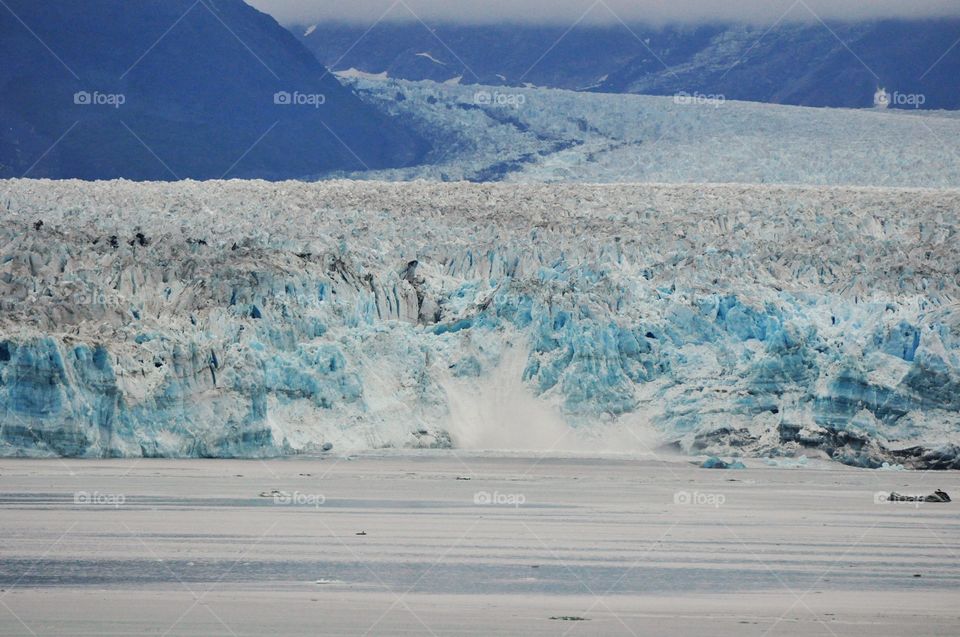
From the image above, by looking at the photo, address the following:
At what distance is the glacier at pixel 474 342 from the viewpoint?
19.5m

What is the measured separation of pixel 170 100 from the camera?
137ft

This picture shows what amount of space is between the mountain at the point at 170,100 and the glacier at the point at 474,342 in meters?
14.4

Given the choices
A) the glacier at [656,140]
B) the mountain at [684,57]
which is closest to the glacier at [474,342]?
the glacier at [656,140]

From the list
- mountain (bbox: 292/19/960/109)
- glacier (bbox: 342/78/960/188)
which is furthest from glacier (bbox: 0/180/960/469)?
mountain (bbox: 292/19/960/109)

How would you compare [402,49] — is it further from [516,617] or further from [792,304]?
[516,617]

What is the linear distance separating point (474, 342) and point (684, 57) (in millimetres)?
34742

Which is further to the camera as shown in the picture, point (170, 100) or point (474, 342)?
point (170, 100)

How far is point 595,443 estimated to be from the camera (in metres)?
21.1

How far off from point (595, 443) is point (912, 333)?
178 inches

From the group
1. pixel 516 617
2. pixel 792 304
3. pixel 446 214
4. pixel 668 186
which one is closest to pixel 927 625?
pixel 516 617

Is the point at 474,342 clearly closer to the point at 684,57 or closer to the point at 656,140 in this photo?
the point at 656,140

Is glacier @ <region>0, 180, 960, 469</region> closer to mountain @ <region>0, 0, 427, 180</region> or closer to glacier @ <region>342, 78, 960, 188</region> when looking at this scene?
glacier @ <region>342, 78, 960, 188</region>

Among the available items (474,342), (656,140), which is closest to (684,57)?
(656,140)

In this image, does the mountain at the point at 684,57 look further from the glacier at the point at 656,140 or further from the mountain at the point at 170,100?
the mountain at the point at 170,100
